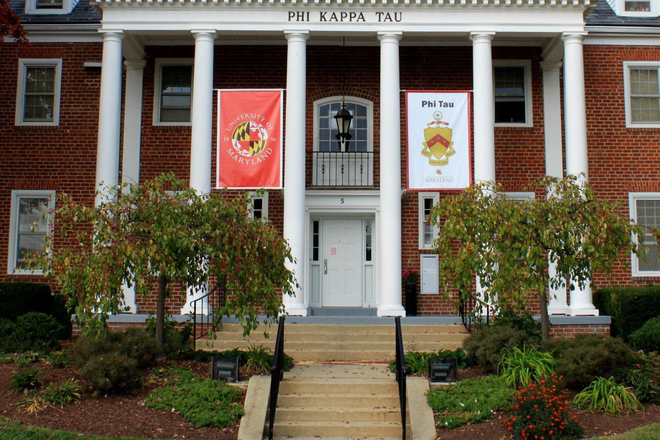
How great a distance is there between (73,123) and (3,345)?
6.99 meters

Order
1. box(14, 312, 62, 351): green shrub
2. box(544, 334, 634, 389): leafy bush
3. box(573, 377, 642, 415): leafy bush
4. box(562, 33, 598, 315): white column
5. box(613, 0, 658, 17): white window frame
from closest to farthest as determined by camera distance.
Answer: box(573, 377, 642, 415): leafy bush < box(544, 334, 634, 389): leafy bush < box(14, 312, 62, 351): green shrub < box(562, 33, 598, 315): white column < box(613, 0, 658, 17): white window frame

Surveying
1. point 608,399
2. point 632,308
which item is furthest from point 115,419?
point 632,308

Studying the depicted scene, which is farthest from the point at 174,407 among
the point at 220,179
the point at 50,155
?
the point at 50,155

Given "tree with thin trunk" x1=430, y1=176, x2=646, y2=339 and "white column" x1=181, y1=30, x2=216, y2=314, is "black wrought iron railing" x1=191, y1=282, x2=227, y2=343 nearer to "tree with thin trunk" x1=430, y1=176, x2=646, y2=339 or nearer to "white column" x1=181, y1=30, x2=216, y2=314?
"white column" x1=181, y1=30, x2=216, y2=314

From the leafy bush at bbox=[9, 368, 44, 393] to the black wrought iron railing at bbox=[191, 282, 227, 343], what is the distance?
3204mm

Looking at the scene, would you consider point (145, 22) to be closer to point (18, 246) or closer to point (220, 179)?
point (220, 179)

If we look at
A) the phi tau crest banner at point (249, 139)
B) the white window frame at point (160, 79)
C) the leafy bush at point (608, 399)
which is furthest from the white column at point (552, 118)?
the white window frame at point (160, 79)

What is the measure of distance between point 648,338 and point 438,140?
5775 mm

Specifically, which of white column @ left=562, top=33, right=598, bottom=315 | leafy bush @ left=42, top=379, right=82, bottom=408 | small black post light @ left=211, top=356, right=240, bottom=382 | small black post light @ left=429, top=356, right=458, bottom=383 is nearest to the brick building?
white column @ left=562, top=33, right=598, bottom=315

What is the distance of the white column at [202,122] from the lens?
15.1 meters

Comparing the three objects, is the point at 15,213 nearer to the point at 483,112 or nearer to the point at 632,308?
the point at 483,112

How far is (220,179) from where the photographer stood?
14.9m

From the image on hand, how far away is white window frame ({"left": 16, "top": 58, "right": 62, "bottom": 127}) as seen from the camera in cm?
1778

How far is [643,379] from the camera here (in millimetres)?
9555
